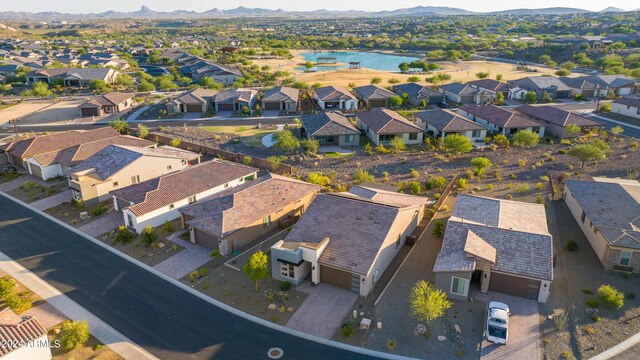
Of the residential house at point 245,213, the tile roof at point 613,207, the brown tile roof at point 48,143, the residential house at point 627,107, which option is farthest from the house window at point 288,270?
the residential house at point 627,107

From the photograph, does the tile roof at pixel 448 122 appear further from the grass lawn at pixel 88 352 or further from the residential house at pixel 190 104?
the grass lawn at pixel 88 352

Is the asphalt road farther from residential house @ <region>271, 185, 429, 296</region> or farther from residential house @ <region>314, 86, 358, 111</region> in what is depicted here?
residential house @ <region>314, 86, 358, 111</region>

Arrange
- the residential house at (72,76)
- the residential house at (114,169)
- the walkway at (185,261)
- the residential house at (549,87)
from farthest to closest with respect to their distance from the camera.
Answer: the residential house at (72,76) → the residential house at (549,87) → the residential house at (114,169) → the walkway at (185,261)

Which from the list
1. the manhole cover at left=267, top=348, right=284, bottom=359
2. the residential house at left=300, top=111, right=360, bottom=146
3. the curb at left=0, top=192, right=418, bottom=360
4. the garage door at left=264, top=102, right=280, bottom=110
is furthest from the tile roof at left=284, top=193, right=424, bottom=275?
the garage door at left=264, top=102, right=280, bottom=110

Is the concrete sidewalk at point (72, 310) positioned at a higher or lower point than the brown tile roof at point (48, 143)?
lower

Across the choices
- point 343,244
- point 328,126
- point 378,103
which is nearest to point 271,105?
point 378,103

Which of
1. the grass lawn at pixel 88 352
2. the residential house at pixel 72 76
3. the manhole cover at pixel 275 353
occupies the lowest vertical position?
the manhole cover at pixel 275 353

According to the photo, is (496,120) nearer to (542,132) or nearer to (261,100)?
(542,132)

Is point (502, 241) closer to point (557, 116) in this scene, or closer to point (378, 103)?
point (557, 116)
